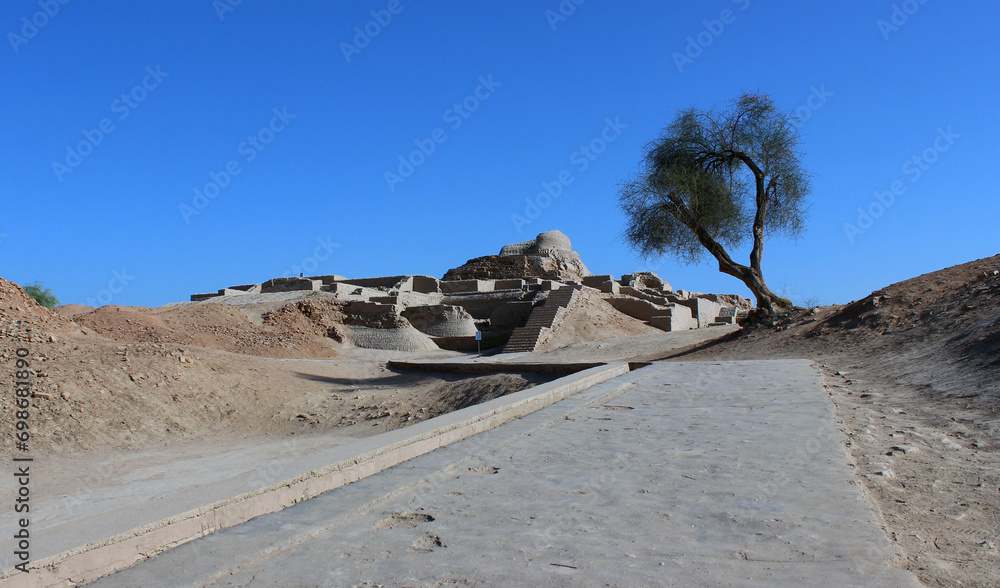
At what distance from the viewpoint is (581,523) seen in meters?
3.00

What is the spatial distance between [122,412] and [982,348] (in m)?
10.5

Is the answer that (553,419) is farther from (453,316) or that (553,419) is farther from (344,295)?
(344,295)

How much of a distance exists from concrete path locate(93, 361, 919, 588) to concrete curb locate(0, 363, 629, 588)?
0.26ft

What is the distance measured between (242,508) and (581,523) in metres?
1.55

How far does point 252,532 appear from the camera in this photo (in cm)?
296

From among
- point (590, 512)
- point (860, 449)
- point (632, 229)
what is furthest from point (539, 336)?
point (590, 512)

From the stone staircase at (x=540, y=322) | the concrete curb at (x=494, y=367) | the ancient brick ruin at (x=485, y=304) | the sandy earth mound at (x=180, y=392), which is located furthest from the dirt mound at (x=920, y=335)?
the ancient brick ruin at (x=485, y=304)

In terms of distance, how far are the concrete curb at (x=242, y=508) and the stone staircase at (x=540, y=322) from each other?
43.6ft

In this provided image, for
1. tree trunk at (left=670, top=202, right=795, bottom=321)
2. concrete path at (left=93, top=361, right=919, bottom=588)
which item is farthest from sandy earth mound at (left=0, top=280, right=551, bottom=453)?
tree trunk at (left=670, top=202, right=795, bottom=321)

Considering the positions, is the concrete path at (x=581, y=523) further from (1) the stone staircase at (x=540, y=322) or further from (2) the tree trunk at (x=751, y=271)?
(1) the stone staircase at (x=540, y=322)

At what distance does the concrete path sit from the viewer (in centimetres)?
242

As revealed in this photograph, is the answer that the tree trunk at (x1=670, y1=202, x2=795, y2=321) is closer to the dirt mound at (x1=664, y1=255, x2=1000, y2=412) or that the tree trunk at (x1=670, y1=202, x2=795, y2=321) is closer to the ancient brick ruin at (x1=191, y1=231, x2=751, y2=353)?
the dirt mound at (x1=664, y1=255, x2=1000, y2=412)

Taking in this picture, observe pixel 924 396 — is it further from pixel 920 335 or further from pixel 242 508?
pixel 242 508

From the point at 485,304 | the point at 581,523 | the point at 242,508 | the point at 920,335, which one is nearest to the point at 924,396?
the point at 920,335
